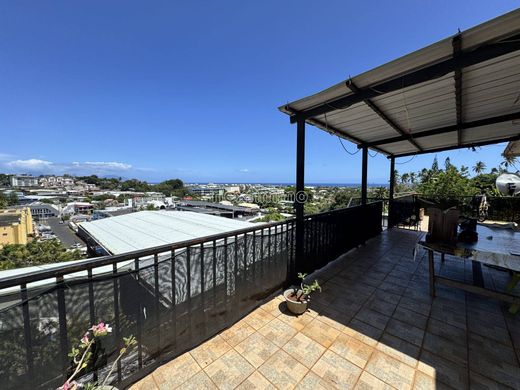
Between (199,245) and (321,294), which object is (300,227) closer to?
(321,294)

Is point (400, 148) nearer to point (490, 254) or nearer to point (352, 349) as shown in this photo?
point (490, 254)

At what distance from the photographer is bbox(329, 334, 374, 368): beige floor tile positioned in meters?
1.69

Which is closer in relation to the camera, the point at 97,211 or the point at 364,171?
the point at 364,171

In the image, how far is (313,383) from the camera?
148 cm

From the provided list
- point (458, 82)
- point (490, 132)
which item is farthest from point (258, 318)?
point (490, 132)

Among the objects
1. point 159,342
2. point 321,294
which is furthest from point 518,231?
point 159,342

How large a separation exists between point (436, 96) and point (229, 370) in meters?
4.01

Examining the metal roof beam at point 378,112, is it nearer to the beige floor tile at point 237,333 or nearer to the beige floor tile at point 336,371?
the beige floor tile at point 336,371

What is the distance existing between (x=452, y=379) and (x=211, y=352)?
1.89 metres

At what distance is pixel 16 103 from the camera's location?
13.7 m

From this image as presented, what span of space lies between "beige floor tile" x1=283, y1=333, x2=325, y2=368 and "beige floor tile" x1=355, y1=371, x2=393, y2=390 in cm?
33

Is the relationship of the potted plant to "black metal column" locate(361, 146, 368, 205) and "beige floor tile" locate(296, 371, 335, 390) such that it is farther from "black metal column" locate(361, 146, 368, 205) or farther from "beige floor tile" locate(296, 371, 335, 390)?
"black metal column" locate(361, 146, 368, 205)

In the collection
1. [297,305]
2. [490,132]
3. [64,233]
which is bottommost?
[64,233]

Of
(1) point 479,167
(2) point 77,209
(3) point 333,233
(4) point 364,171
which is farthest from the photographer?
(2) point 77,209
